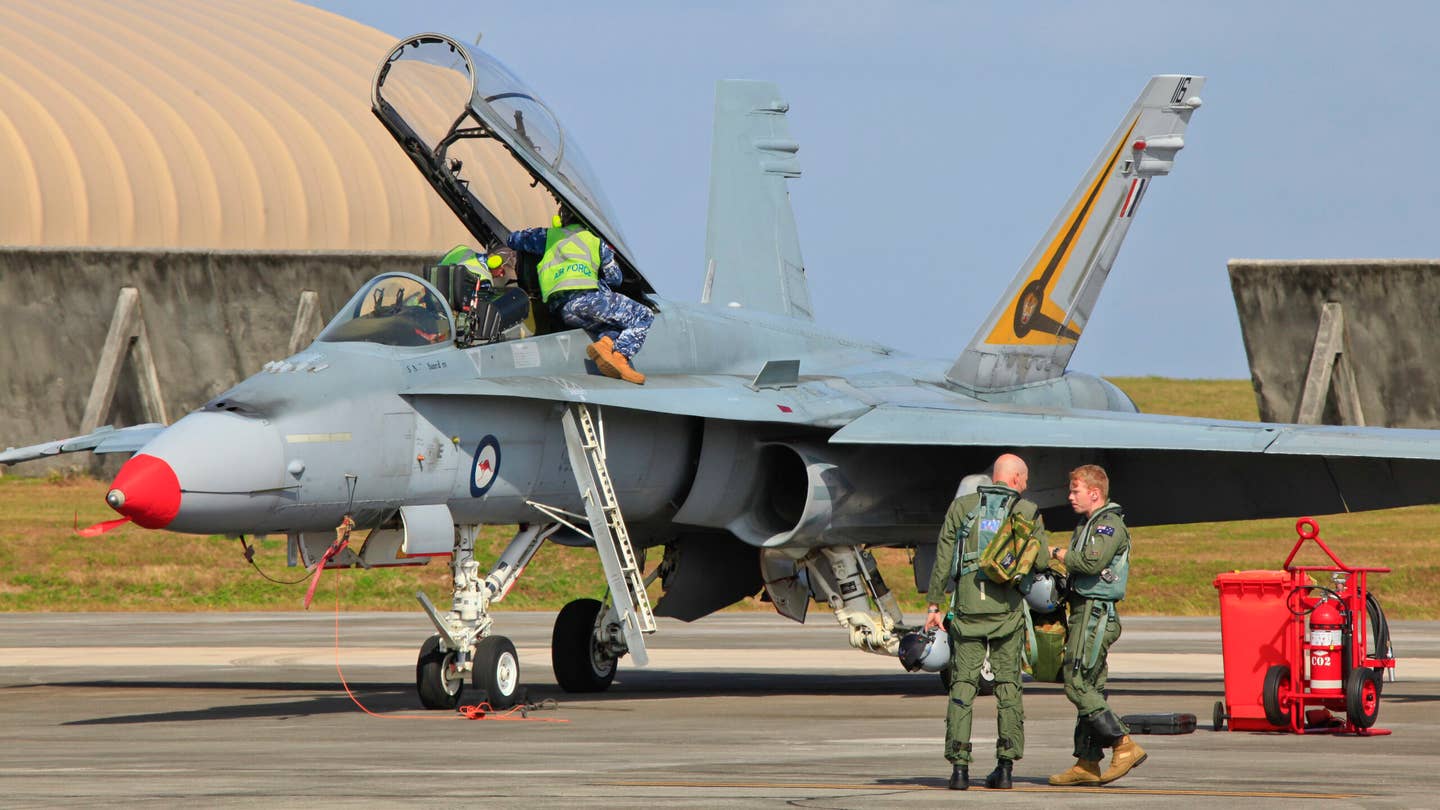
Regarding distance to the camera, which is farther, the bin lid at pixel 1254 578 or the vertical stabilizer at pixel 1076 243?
the vertical stabilizer at pixel 1076 243

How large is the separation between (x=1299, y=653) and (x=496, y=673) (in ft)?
16.1

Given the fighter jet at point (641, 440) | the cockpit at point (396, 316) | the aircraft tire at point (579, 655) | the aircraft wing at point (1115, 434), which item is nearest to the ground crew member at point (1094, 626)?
the fighter jet at point (641, 440)

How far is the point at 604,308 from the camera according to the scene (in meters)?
13.8

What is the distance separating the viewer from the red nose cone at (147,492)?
36.5 ft

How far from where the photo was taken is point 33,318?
32656 mm

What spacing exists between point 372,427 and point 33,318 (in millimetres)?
22091

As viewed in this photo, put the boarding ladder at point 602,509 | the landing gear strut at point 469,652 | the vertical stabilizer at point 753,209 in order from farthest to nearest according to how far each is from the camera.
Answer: the vertical stabilizer at point 753,209, the boarding ladder at point 602,509, the landing gear strut at point 469,652

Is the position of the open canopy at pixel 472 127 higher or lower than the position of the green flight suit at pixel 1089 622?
higher

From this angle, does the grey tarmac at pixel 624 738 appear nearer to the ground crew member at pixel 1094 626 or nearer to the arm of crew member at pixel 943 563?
the ground crew member at pixel 1094 626

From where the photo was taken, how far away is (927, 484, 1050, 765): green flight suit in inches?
353

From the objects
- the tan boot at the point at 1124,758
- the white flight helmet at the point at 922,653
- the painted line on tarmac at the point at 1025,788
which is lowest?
the painted line on tarmac at the point at 1025,788

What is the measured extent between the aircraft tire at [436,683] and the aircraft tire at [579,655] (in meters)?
2.20

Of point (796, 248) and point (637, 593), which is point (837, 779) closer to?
point (637, 593)

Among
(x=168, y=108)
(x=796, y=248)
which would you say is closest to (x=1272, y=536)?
(x=796, y=248)
